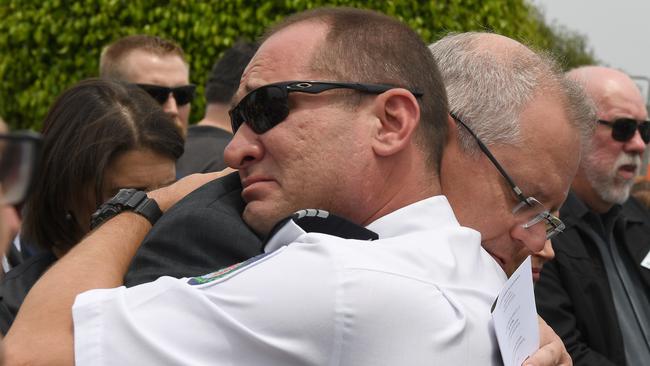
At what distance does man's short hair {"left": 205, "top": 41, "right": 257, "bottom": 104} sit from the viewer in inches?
234

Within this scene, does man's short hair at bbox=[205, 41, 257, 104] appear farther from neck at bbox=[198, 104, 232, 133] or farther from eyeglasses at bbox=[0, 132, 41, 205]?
eyeglasses at bbox=[0, 132, 41, 205]

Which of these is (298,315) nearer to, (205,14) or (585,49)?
(205,14)

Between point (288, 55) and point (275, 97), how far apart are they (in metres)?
0.11

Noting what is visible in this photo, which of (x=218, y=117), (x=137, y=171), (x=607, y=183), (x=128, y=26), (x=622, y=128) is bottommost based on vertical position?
(x=128, y=26)

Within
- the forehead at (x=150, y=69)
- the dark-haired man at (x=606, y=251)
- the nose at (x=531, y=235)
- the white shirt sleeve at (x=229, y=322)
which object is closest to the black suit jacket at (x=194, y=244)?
the white shirt sleeve at (x=229, y=322)

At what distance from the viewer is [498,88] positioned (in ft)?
8.11

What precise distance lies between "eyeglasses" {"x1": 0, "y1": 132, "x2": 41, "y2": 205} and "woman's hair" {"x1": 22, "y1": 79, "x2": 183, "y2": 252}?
1.85 metres

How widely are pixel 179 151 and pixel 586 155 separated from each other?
2.40 m

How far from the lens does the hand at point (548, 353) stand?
2.08 meters

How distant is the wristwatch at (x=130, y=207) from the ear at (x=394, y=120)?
63 centimetres

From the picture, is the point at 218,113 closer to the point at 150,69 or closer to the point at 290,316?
the point at 150,69

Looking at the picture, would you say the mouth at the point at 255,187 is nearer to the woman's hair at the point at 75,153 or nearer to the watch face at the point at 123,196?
the watch face at the point at 123,196

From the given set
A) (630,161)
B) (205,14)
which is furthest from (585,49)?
(630,161)

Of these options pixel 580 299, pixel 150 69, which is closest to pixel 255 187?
pixel 580 299
